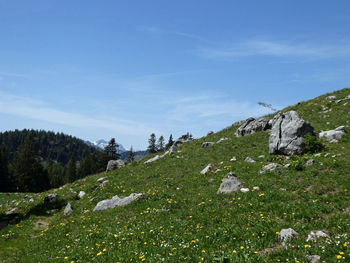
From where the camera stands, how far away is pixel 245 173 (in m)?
16.8

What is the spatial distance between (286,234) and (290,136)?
518 inches

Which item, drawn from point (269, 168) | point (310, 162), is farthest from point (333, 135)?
point (269, 168)

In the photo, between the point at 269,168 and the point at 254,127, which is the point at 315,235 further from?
the point at 254,127

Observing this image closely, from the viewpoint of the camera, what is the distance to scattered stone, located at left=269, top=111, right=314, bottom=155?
19.0m

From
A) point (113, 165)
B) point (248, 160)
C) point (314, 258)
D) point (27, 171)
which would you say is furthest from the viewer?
point (27, 171)

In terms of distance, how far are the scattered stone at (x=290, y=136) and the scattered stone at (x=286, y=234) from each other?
11.9 meters

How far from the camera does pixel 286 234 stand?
8250mm

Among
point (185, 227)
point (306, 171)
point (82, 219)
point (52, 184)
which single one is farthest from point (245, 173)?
point (52, 184)

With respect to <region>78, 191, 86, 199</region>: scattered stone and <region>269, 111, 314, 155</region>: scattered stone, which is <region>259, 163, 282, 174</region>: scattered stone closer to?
<region>269, 111, 314, 155</region>: scattered stone

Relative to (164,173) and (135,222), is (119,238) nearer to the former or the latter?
(135,222)

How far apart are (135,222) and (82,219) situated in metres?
4.81

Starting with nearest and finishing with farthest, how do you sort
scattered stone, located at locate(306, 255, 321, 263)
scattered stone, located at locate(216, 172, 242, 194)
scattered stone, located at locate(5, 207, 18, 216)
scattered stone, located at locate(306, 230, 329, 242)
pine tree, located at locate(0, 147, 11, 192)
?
scattered stone, located at locate(306, 255, 321, 263) → scattered stone, located at locate(306, 230, 329, 242) → scattered stone, located at locate(216, 172, 242, 194) → scattered stone, located at locate(5, 207, 18, 216) → pine tree, located at locate(0, 147, 11, 192)

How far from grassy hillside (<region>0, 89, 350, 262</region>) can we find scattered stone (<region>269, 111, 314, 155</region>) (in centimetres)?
110

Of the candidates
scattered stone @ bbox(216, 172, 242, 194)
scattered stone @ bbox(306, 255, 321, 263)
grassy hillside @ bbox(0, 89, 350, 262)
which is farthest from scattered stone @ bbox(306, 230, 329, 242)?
scattered stone @ bbox(216, 172, 242, 194)
